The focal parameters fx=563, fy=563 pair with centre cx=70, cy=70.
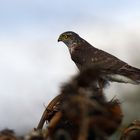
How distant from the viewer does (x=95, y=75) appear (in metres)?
1.32

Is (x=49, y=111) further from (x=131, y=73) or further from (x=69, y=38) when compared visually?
(x=69, y=38)

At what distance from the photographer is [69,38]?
13.3 m

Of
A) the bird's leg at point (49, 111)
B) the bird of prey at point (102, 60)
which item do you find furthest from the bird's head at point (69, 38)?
the bird's leg at point (49, 111)

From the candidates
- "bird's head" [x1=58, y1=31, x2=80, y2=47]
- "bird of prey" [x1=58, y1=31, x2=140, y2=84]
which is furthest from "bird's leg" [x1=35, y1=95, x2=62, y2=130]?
"bird's head" [x1=58, y1=31, x2=80, y2=47]

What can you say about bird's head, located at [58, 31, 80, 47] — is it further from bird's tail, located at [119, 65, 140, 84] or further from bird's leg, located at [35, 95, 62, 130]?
bird's leg, located at [35, 95, 62, 130]

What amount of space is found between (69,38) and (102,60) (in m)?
2.24

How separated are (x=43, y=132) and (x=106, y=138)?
0.38m

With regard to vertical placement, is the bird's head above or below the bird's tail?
above

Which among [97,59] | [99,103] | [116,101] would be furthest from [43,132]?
[97,59]

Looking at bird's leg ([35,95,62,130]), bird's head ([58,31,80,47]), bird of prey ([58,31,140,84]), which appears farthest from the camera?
bird's head ([58,31,80,47])

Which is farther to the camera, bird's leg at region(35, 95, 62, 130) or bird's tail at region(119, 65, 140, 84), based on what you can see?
bird's tail at region(119, 65, 140, 84)

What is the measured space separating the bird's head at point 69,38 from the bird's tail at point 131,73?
2.16 meters

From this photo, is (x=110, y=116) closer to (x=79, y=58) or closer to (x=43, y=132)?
(x=43, y=132)

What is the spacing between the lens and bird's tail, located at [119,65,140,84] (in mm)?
10828
